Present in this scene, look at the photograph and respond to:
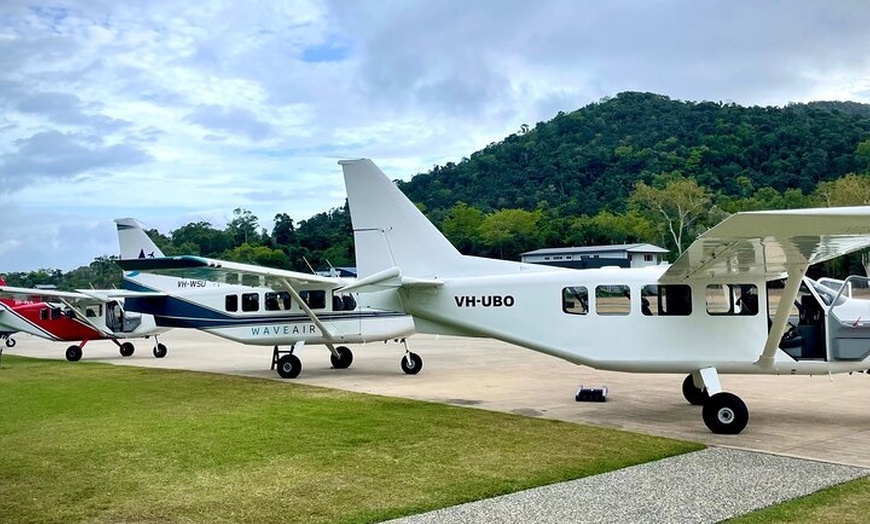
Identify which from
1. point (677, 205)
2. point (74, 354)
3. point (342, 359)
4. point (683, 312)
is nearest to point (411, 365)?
point (342, 359)

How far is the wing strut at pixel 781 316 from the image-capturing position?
8.37 m

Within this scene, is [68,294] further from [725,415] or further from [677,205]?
[677,205]

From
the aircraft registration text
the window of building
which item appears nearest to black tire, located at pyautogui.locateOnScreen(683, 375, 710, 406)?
the aircraft registration text

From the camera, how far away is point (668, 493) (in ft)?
19.9

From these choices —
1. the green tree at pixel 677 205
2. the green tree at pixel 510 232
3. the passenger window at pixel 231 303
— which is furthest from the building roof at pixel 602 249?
the passenger window at pixel 231 303

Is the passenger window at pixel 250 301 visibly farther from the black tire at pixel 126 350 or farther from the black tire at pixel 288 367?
the black tire at pixel 126 350

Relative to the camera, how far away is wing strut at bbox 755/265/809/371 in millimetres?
8367

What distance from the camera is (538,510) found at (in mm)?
5613

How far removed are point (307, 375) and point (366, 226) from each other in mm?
5492

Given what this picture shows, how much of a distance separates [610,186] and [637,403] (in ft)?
264

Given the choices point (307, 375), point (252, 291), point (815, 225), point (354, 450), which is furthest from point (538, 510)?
point (252, 291)

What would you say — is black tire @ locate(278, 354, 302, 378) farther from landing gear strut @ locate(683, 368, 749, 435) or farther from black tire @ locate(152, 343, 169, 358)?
landing gear strut @ locate(683, 368, 749, 435)

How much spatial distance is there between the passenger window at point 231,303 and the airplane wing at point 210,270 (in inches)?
76.3

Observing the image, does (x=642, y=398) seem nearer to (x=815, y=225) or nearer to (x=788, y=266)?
(x=788, y=266)
